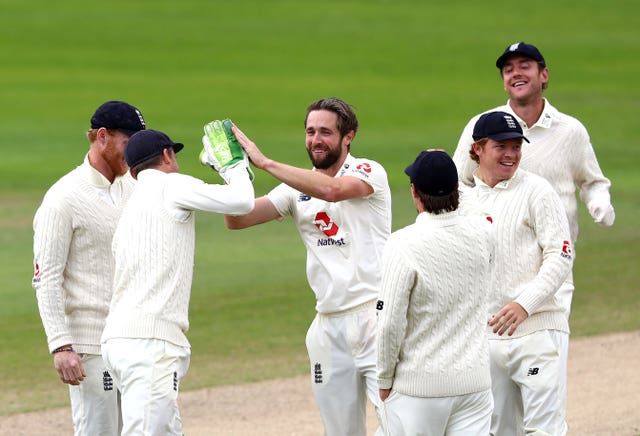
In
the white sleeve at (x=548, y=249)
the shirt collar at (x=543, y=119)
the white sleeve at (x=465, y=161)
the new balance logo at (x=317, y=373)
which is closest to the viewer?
the white sleeve at (x=548, y=249)

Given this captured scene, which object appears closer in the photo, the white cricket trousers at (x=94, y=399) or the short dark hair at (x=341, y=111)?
the white cricket trousers at (x=94, y=399)

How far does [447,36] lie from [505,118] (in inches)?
1301

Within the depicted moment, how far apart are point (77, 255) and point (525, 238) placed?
2.36 m

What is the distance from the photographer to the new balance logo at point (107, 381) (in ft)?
20.7

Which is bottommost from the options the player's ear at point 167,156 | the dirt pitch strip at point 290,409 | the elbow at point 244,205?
the dirt pitch strip at point 290,409

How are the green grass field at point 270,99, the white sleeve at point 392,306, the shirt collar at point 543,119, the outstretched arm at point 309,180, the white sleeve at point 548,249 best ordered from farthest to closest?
the green grass field at point 270,99, the shirt collar at point 543,119, the white sleeve at point 548,249, the outstretched arm at point 309,180, the white sleeve at point 392,306

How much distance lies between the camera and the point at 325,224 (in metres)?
6.57

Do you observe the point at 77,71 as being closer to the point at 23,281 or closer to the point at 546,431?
the point at 23,281

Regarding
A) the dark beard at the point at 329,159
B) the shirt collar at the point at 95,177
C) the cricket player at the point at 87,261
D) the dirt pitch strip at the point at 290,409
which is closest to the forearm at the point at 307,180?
the dark beard at the point at 329,159

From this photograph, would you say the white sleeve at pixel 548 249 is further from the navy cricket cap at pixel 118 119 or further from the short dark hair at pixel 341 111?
the navy cricket cap at pixel 118 119

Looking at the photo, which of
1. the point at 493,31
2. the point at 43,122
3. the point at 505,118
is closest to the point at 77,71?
the point at 43,122

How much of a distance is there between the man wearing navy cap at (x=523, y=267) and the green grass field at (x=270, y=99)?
4078 millimetres

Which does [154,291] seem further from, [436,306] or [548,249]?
[548,249]

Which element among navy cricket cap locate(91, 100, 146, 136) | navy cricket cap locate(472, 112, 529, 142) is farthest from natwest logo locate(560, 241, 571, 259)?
navy cricket cap locate(91, 100, 146, 136)
